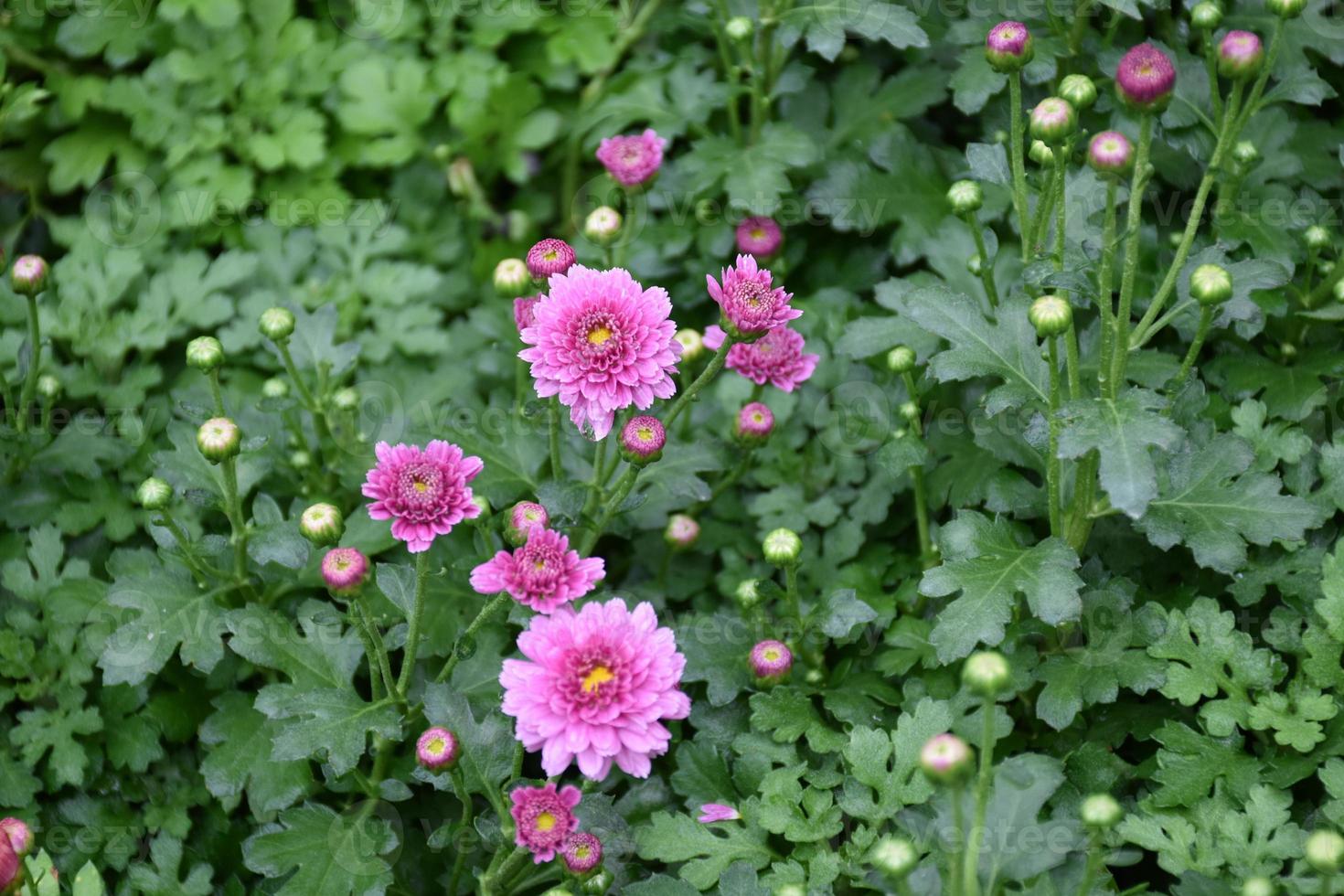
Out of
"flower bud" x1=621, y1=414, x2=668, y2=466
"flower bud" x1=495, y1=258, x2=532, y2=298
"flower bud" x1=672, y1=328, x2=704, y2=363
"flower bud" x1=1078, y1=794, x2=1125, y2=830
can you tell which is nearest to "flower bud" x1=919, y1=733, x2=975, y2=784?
"flower bud" x1=1078, y1=794, x2=1125, y2=830

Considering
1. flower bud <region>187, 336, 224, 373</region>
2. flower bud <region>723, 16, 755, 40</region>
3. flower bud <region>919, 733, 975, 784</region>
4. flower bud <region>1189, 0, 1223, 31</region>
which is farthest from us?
flower bud <region>723, 16, 755, 40</region>

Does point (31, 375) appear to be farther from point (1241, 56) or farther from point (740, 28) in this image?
point (1241, 56)

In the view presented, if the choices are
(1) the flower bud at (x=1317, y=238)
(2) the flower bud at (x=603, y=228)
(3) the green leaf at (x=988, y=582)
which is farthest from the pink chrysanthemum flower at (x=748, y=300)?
(1) the flower bud at (x=1317, y=238)

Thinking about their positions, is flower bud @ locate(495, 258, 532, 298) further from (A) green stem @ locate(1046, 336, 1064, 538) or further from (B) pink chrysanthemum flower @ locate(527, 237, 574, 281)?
(A) green stem @ locate(1046, 336, 1064, 538)

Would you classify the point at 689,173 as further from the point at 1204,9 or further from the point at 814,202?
the point at 1204,9

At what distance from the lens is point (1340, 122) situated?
11.0ft

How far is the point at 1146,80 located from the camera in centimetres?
220

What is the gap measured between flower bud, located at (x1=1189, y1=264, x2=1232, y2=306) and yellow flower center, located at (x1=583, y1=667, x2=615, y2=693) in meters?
1.29

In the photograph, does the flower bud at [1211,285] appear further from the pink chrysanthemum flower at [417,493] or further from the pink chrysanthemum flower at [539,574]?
the pink chrysanthemum flower at [417,493]

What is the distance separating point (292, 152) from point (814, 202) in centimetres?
165

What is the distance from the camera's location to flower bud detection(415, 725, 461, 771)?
226cm

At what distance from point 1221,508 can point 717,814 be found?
48.0 inches

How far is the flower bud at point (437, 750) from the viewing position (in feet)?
7.41

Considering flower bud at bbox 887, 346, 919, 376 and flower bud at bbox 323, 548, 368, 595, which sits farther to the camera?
flower bud at bbox 887, 346, 919, 376
